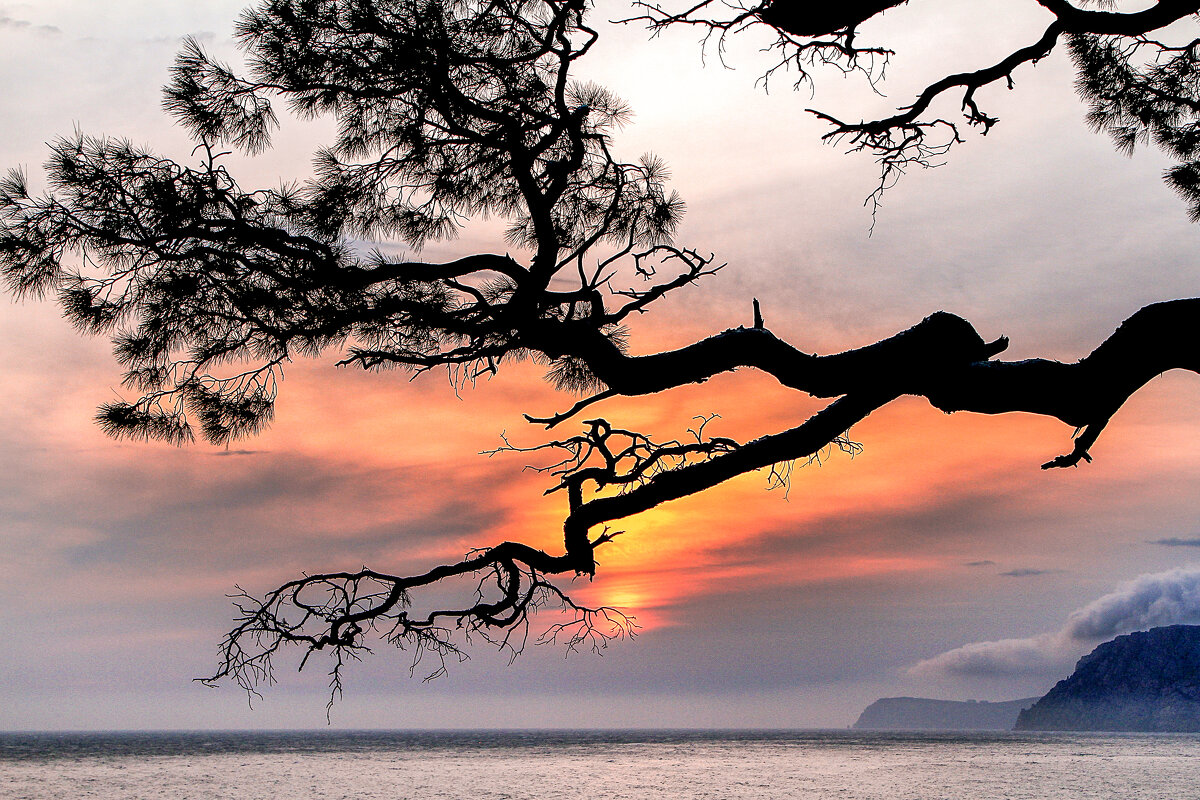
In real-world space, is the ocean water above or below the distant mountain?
above

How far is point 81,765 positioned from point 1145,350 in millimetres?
62239

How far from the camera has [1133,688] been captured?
163750 mm

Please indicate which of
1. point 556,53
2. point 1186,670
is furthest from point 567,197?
point 1186,670

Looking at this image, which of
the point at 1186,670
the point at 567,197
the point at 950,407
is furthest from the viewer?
the point at 1186,670

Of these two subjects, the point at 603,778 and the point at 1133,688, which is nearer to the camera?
the point at 603,778

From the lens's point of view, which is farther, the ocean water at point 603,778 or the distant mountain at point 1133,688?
the distant mountain at point 1133,688

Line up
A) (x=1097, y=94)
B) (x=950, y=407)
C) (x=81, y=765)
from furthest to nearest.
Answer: (x=81, y=765) → (x=1097, y=94) → (x=950, y=407)

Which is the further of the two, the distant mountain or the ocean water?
the distant mountain

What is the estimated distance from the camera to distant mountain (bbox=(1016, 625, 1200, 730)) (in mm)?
154625

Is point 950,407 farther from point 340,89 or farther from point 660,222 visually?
point 340,89

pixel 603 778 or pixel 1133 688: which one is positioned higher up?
pixel 603 778

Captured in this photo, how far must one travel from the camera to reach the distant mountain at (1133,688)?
507 ft

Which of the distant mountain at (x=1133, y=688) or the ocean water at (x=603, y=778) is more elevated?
the ocean water at (x=603, y=778)

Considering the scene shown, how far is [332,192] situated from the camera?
12.8 feet
